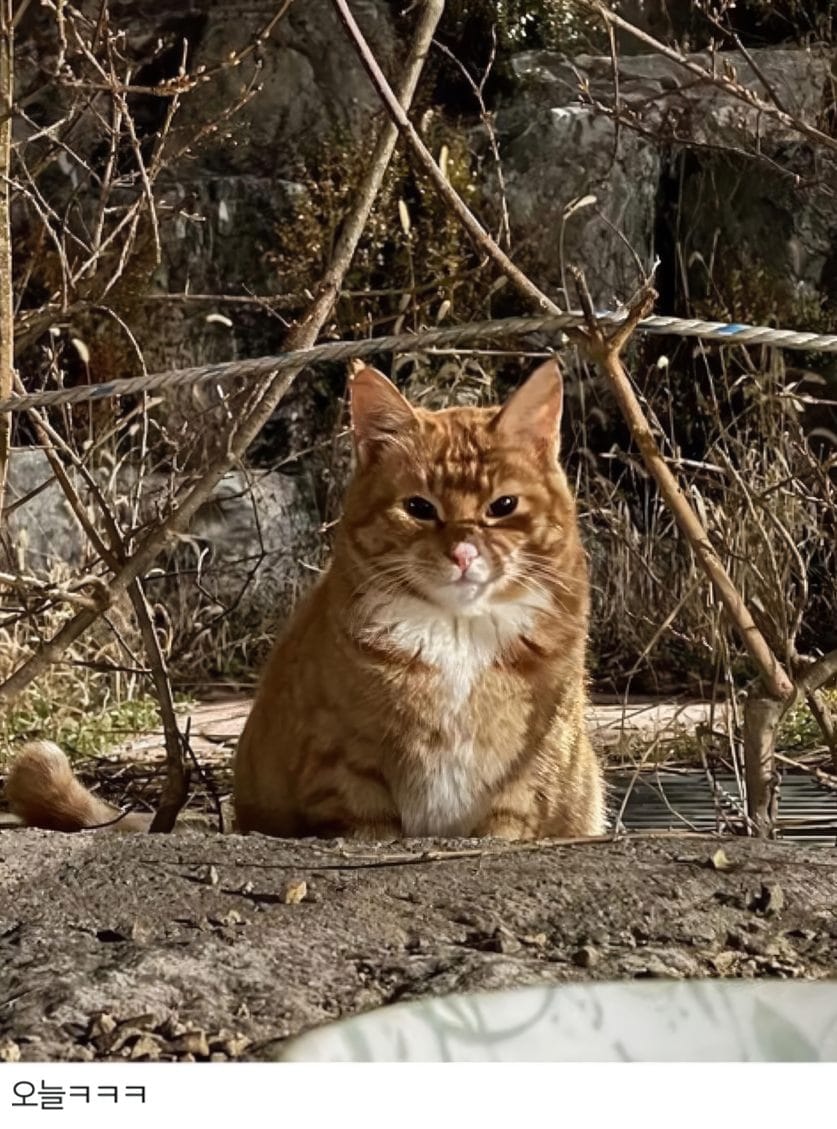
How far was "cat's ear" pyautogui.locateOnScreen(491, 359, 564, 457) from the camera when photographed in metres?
1.48

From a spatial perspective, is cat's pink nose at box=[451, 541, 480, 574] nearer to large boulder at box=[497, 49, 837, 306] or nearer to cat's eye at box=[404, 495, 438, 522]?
cat's eye at box=[404, 495, 438, 522]

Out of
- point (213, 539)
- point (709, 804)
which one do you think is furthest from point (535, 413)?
point (213, 539)

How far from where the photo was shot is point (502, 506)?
4.86 feet

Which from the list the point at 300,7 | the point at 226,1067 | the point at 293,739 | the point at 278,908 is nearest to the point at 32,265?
the point at 300,7

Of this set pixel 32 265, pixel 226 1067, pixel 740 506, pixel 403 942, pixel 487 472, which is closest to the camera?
pixel 226 1067

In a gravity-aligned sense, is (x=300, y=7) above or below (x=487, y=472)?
above

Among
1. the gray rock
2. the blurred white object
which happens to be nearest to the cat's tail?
the blurred white object

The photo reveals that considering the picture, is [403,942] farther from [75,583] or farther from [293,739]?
[75,583]

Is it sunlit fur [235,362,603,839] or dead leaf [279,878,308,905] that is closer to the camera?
dead leaf [279,878,308,905]

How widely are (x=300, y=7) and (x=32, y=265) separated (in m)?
0.77

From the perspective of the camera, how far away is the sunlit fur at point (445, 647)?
145 centimetres

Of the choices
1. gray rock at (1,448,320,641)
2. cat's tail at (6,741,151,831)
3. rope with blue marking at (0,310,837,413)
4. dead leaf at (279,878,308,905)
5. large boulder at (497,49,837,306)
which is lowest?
gray rock at (1,448,320,641)

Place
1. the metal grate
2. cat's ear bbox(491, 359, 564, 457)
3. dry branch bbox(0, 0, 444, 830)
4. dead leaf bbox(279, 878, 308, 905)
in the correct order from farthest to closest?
the metal grate < dry branch bbox(0, 0, 444, 830) < cat's ear bbox(491, 359, 564, 457) < dead leaf bbox(279, 878, 308, 905)

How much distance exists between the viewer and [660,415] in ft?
9.43
